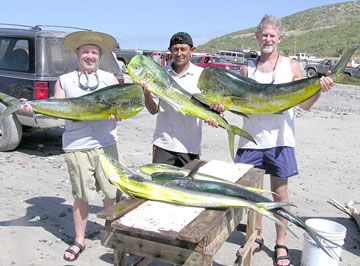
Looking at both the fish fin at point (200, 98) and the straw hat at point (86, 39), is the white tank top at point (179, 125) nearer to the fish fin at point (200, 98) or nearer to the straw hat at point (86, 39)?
the fish fin at point (200, 98)

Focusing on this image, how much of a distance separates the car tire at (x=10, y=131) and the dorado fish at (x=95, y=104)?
13.2 ft

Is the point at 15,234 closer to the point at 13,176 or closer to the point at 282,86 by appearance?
the point at 13,176

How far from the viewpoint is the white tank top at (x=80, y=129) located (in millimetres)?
3497

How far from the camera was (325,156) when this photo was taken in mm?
7906

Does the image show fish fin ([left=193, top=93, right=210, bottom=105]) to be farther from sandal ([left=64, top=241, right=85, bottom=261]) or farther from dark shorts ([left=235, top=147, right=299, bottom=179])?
sandal ([left=64, top=241, right=85, bottom=261])

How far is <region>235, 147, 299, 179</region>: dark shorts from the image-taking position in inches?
144

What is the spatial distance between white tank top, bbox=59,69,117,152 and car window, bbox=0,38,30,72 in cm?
353

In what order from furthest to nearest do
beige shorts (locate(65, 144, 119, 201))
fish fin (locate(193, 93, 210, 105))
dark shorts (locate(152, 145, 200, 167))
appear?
dark shorts (locate(152, 145, 200, 167)) < beige shorts (locate(65, 144, 119, 201)) < fish fin (locate(193, 93, 210, 105))

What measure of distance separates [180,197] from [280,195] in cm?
166

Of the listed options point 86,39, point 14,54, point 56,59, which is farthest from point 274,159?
point 14,54

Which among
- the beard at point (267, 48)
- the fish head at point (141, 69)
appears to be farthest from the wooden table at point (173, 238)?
the beard at point (267, 48)

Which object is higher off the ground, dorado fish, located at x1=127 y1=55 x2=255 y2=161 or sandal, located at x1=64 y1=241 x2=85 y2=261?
dorado fish, located at x1=127 y1=55 x2=255 y2=161

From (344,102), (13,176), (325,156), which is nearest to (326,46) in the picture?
(344,102)

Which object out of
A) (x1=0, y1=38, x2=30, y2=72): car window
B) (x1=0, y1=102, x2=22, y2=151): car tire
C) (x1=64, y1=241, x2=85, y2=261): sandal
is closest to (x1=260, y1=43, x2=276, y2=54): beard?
(x1=64, y1=241, x2=85, y2=261): sandal
